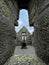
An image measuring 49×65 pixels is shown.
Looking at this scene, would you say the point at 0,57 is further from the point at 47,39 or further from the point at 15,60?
the point at 47,39

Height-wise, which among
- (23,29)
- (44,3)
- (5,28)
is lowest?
(23,29)

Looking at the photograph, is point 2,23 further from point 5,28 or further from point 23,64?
point 23,64

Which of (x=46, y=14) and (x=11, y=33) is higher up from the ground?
(x=46, y=14)

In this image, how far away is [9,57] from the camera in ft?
5.12

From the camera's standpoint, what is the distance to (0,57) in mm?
1338

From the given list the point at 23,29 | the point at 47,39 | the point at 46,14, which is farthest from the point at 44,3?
the point at 23,29

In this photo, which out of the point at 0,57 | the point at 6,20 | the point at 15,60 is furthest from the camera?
the point at 15,60

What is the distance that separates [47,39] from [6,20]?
0.47 m

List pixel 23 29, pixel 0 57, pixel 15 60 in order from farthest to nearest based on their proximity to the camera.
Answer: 1. pixel 23 29
2. pixel 15 60
3. pixel 0 57

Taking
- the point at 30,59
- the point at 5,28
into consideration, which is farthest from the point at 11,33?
the point at 30,59

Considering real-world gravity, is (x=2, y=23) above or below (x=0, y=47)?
above

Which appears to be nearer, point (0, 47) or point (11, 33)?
point (0, 47)

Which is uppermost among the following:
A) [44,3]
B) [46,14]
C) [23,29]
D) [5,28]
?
[44,3]

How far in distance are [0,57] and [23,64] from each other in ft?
1.01
